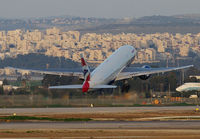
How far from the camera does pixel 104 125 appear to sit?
56.9 metres

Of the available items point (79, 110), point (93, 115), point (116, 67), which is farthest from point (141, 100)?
point (93, 115)

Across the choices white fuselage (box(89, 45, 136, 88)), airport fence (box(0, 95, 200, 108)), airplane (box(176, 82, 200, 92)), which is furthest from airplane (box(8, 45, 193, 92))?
airplane (box(176, 82, 200, 92))

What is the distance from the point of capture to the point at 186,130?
5175 centimetres

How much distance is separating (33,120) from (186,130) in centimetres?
1737

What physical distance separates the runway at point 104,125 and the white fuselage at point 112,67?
23.3 m

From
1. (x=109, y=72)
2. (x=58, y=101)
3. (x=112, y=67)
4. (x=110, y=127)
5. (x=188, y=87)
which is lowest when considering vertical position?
(x=188, y=87)

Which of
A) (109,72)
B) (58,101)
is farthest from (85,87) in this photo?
(109,72)

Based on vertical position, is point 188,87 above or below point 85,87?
below

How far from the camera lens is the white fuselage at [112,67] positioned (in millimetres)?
84562

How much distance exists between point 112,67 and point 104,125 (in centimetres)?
3314

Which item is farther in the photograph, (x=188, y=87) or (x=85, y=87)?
(x=188, y=87)

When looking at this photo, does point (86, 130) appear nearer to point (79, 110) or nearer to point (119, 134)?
point (119, 134)

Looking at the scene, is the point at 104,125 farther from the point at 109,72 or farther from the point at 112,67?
the point at 112,67

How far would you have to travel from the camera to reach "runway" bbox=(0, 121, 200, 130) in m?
55.2
